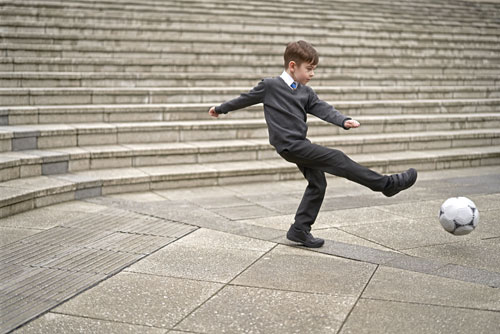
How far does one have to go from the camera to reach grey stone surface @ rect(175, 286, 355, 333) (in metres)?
3.76

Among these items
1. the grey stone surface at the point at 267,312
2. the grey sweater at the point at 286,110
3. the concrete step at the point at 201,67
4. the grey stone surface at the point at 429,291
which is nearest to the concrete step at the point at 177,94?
the concrete step at the point at 201,67

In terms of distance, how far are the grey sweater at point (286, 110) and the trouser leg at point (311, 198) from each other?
13.1 inches

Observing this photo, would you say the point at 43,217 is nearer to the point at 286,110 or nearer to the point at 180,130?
the point at 286,110

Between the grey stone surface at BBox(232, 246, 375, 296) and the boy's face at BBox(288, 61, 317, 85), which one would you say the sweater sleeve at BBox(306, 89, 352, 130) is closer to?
the boy's face at BBox(288, 61, 317, 85)

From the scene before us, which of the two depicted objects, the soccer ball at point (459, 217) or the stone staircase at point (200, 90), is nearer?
the soccer ball at point (459, 217)

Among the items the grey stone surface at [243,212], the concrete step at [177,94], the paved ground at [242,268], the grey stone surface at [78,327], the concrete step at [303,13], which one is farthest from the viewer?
the concrete step at [303,13]

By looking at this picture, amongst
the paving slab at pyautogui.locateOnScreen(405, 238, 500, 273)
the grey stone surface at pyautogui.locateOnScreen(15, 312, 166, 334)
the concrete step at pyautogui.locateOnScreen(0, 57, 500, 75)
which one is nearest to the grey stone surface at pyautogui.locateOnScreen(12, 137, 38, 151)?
the concrete step at pyautogui.locateOnScreen(0, 57, 500, 75)

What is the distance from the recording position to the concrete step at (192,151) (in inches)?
287

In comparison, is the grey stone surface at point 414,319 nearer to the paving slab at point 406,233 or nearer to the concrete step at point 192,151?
the paving slab at point 406,233

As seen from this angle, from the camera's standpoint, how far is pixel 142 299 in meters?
4.19

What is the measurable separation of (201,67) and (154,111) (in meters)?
2.06

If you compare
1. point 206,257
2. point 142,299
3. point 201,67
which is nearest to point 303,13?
point 201,67

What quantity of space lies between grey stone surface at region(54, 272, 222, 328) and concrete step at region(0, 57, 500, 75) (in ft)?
19.2

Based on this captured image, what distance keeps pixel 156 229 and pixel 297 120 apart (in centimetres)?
167
